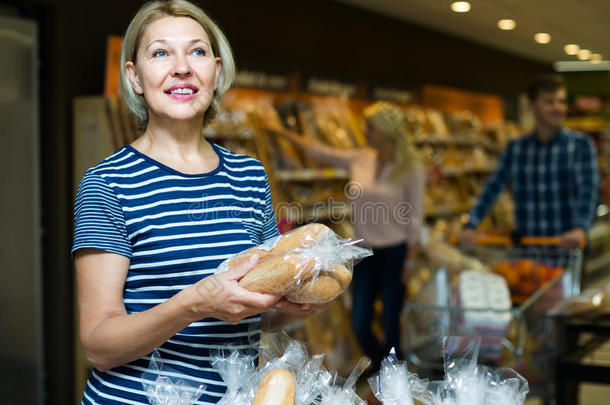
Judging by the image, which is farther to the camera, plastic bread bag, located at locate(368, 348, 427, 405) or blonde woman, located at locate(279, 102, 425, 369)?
blonde woman, located at locate(279, 102, 425, 369)

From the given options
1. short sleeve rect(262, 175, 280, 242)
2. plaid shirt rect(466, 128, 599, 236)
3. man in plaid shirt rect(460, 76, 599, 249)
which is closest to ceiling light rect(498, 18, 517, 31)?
man in plaid shirt rect(460, 76, 599, 249)

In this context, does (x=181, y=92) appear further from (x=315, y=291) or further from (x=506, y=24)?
(x=506, y=24)

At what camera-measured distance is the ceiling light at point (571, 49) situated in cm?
922

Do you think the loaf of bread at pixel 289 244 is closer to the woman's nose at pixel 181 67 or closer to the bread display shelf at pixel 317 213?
the woman's nose at pixel 181 67

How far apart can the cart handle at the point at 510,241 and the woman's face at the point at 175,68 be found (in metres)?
2.99

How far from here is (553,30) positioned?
783cm

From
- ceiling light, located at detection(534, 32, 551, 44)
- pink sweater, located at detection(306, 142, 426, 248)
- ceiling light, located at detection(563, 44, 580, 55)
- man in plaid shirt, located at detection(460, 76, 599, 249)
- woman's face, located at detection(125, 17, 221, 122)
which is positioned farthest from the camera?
ceiling light, located at detection(563, 44, 580, 55)

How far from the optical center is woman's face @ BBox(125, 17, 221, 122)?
139 cm

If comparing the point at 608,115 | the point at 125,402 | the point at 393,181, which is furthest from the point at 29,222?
the point at 608,115

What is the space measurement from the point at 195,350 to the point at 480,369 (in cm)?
54

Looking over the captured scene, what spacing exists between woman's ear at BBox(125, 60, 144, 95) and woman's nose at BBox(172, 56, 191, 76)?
121 mm

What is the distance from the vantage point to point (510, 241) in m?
4.22

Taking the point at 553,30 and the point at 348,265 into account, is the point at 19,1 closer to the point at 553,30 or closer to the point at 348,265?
the point at 348,265

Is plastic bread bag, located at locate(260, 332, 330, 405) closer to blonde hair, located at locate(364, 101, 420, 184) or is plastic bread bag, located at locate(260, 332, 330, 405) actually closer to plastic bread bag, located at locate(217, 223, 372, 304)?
plastic bread bag, located at locate(217, 223, 372, 304)
